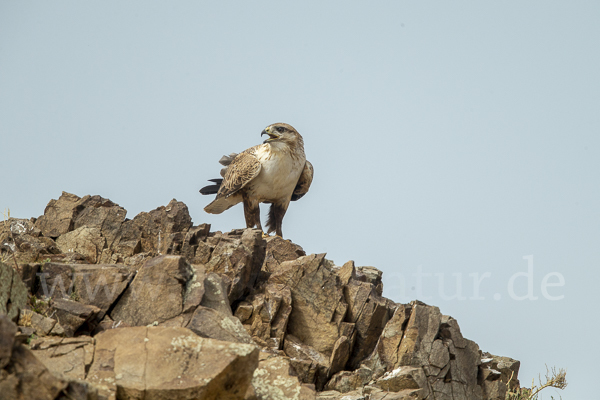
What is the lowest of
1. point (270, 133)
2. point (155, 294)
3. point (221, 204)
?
point (155, 294)

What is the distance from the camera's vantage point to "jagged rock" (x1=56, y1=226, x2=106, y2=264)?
1206cm

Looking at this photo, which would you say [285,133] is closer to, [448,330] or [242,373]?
[448,330]

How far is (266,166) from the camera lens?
1541cm

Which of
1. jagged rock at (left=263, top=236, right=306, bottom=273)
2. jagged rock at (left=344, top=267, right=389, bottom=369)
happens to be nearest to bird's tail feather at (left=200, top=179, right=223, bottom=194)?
jagged rock at (left=263, top=236, right=306, bottom=273)

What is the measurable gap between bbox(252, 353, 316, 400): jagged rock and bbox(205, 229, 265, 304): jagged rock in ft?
8.09

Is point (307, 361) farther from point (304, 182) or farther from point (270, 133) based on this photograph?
point (304, 182)

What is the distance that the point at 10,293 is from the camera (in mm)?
7531

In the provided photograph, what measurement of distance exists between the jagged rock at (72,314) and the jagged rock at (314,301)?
3.91 meters

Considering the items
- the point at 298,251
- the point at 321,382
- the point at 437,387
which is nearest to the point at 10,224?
the point at 298,251

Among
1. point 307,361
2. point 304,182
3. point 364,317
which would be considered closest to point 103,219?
point 307,361

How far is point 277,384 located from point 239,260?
3.35 m

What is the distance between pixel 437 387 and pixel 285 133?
7.16 meters

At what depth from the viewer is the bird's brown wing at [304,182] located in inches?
656

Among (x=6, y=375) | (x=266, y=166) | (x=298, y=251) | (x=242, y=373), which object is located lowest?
(x=6, y=375)
